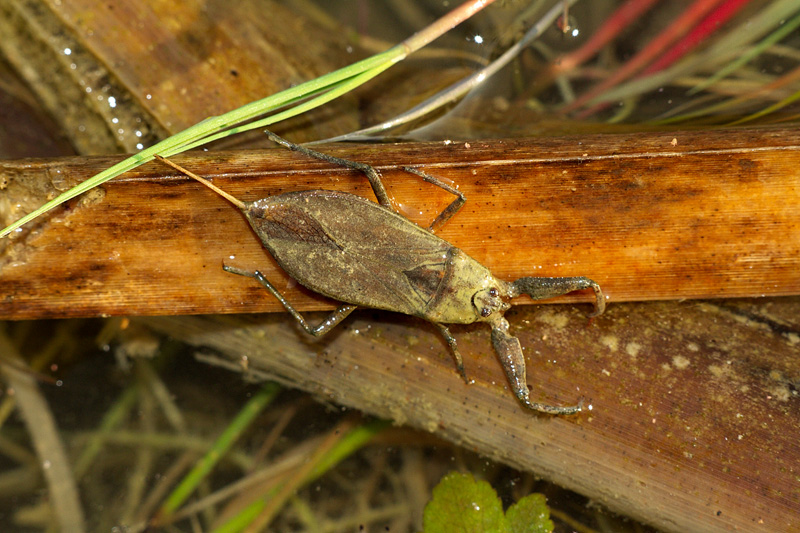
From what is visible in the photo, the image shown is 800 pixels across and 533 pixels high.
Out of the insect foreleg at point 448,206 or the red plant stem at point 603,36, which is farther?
the red plant stem at point 603,36

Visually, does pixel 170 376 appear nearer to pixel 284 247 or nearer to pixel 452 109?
pixel 284 247

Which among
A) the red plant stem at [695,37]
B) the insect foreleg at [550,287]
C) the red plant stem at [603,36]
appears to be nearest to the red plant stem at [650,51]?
the red plant stem at [695,37]

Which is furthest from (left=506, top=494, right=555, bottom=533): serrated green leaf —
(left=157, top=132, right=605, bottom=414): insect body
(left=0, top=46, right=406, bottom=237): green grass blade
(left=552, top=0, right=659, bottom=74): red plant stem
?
(left=552, top=0, right=659, bottom=74): red plant stem

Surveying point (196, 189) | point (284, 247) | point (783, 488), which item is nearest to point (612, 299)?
point (783, 488)

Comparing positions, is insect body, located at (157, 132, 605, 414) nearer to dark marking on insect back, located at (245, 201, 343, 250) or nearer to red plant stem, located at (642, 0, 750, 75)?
dark marking on insect back, located at (245, 201, 343, 250)

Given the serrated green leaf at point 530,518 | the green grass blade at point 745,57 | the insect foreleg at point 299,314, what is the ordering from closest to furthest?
the insect foreleg at point 299,314 → the serrated green leaf at point 530,518 → the green grass blade at point 745,57

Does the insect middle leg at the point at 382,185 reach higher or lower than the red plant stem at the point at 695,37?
lower

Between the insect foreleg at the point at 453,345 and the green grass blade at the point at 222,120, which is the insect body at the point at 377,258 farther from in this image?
the green grass blade at the point at 222,120
